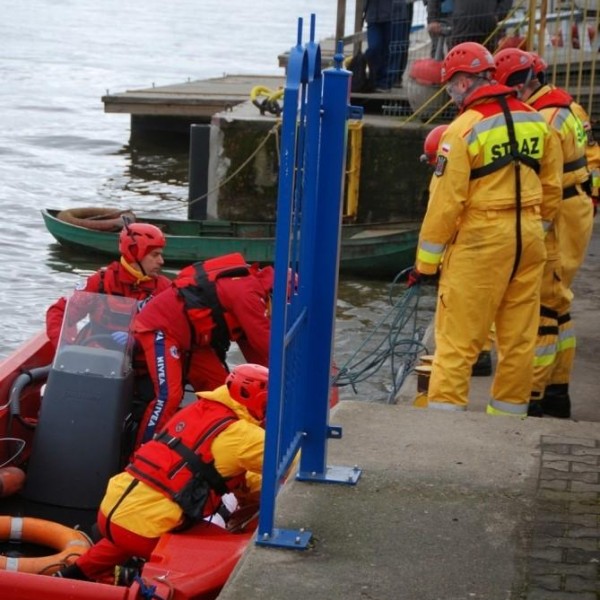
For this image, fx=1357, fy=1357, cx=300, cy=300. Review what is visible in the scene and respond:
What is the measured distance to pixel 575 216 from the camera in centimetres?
722

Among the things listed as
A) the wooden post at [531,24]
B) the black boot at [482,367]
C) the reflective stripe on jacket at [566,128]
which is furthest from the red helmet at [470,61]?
the wooden post at [531,24]

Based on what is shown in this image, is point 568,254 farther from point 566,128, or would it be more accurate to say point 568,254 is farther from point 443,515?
point 443,515

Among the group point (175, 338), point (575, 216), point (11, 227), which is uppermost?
point (575, 216)

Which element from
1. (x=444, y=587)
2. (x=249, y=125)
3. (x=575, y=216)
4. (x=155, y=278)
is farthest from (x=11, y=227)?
(x=444, y=587)

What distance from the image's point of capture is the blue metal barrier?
13.0ft

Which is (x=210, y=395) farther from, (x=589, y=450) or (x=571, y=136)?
(x=571, y=136)

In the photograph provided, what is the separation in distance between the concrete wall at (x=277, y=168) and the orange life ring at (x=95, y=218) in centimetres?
121

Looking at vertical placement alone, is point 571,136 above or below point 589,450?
above

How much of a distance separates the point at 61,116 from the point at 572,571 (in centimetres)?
2671

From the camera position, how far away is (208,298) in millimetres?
6961

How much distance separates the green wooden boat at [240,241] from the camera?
14648mm

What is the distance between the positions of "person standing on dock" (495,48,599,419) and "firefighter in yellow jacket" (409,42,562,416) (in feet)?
1.94

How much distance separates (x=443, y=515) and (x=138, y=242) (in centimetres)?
362

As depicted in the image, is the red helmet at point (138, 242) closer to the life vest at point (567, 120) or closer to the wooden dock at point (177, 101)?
the life vest at point (567, 120)
